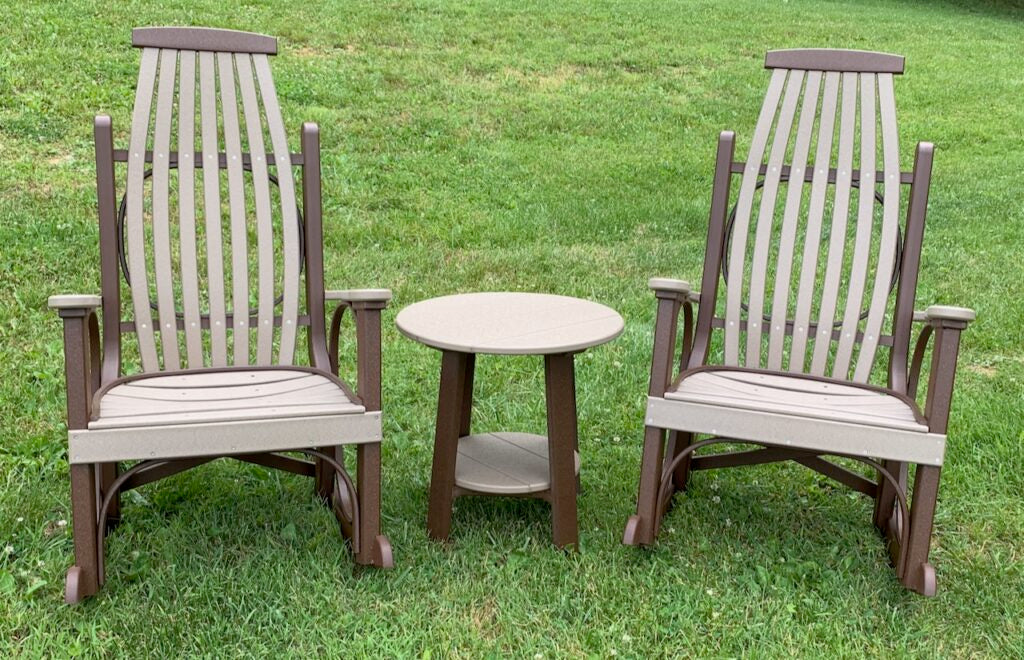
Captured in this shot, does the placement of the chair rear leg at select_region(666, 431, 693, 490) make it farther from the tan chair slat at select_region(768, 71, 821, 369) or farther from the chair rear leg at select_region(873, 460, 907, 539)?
the chair rear leg at select_region(873, 460, 907, 539)

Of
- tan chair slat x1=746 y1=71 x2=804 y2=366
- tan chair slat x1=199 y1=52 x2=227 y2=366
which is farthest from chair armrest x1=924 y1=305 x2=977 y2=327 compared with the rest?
tan chair slat x1=199 y1=52 x2=227 y2=366

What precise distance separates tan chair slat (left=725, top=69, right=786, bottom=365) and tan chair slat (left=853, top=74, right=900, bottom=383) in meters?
0.33

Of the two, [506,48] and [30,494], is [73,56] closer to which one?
[506,48]

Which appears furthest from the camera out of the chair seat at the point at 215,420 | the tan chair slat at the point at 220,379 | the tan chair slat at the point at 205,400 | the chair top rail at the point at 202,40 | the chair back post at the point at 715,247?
the chair back post at the point at 715,247

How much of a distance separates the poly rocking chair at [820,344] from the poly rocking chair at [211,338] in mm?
838

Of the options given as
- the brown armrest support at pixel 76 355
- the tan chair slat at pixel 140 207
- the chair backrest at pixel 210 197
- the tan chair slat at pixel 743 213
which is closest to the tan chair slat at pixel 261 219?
the chair backrest at pixel 210 197

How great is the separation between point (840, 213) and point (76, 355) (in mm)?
2274

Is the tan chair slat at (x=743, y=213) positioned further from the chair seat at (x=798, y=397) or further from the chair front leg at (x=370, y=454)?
the chair front leg at (x=370, y=454)

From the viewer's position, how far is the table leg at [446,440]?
2.96m

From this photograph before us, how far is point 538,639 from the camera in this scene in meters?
2.62

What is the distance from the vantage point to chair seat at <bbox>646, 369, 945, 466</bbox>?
2.68m

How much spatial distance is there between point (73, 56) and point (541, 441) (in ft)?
21.2

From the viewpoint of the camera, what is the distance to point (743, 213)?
10.9ft

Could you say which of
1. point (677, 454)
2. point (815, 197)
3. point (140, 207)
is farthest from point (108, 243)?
point (815, 197)
